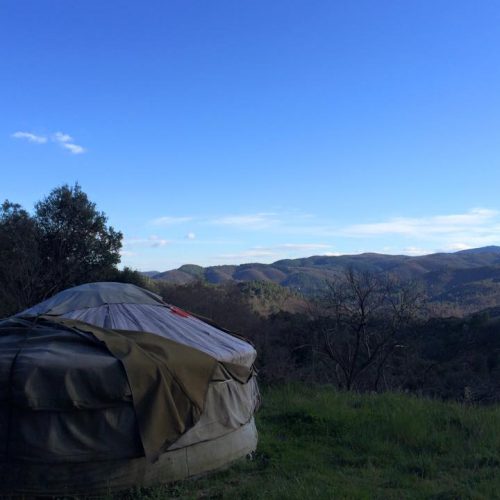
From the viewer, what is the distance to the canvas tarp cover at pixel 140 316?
5.80m

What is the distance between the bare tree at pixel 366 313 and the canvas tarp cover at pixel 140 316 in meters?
10.4

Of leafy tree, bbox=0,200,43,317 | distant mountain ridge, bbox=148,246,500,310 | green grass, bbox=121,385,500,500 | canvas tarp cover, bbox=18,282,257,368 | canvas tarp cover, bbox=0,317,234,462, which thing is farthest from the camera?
distant mountain ridge, bbox=148,246,500,310

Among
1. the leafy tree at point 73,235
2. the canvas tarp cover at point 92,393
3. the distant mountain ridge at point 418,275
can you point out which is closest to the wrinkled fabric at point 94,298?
the canvas tarp cover at point 92,393

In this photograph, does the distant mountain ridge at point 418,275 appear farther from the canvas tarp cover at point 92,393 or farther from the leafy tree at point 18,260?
the canvas tarp cover at point 92,393

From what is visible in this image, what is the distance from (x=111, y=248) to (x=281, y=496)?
550 inches

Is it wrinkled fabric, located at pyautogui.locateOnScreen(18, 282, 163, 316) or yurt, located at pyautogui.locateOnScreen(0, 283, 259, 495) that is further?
wrinkled fabric, located at pyautogui.locateOnScreen(18, 282, 163, 316)

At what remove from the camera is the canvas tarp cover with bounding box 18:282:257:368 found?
19.0 ft

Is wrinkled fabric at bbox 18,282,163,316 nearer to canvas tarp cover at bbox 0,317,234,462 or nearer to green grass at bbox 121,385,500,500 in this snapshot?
canvas tarp cover at bbox 0,317,234,462

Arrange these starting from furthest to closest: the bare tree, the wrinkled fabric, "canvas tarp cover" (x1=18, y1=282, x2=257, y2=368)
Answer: the bare tree → the wrinkled fabric → "canvas tarp cover" (x1=18, y1=282, x2=257, y2=368)

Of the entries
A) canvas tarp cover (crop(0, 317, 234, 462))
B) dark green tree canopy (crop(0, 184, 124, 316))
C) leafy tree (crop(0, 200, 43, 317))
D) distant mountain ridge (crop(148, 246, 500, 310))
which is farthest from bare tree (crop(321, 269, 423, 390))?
canvas tarp cover (crop(0, 317, 234, 462))

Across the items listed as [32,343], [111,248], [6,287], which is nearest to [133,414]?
[32,343]

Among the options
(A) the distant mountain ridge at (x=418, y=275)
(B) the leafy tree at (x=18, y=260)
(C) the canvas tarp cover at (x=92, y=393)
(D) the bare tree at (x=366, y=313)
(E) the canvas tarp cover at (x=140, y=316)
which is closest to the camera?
(C) the canvas tarp cover at (x=92, y=393)

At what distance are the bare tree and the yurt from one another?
1154cm

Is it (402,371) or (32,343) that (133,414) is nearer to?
(32,343)
